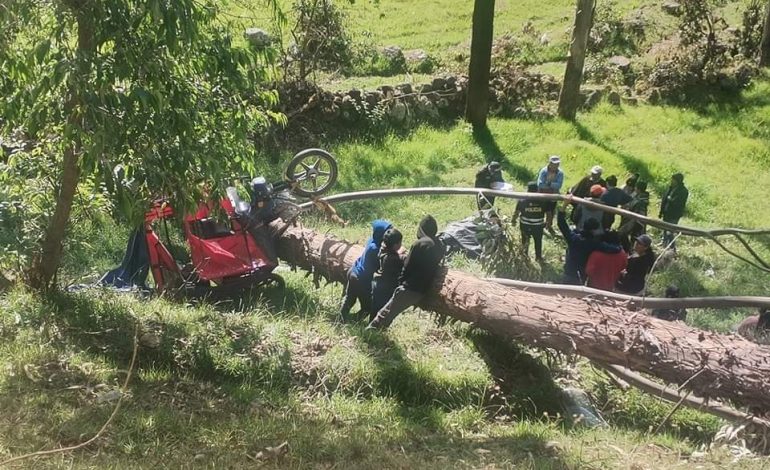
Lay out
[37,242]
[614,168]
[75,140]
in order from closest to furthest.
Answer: [75,140] < [37,242] < [614,168]

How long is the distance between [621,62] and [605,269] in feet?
38.6

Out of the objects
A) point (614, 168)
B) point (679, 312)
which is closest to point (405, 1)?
point (614, 168)

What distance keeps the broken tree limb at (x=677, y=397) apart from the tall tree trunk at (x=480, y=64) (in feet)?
31.6

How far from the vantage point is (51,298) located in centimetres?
665

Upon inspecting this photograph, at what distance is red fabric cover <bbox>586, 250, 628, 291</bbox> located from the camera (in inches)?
342

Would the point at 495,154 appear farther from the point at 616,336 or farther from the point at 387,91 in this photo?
the point at 616,336

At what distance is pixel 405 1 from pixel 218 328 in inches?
718

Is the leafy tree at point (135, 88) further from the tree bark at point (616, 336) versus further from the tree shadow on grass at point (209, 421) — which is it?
the tree bark at point (616, 336)

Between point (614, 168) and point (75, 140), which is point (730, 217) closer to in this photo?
point (614, 168)

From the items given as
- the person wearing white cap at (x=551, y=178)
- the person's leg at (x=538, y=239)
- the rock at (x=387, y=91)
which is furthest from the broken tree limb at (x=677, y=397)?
the rock at (x=387, y=91)

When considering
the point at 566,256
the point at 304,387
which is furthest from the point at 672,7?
the point at 304,387

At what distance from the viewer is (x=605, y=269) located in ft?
28.5

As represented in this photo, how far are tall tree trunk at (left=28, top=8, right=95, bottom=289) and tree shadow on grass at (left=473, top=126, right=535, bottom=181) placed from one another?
9047 mm

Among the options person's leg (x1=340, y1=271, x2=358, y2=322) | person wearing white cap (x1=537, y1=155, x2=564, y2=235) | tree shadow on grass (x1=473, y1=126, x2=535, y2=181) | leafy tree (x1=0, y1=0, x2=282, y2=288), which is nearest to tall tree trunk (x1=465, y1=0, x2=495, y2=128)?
tree shadow on grass (x1=473, y1=126, x2=535, y2=181)
